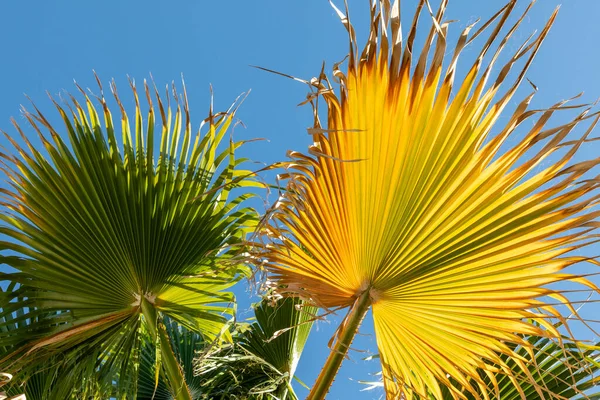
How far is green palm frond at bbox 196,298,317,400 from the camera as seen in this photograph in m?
3.14

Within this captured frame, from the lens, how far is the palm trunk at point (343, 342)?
1854 millimetres

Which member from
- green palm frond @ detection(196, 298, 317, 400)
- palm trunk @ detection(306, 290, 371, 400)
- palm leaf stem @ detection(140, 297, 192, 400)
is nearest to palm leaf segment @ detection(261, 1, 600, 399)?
palm trunk @ detection(306, 290, 371, 400)

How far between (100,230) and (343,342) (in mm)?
941

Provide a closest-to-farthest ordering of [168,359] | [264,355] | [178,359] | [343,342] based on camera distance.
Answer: [343,342]
[168,359]
[264,355]
[178,359]

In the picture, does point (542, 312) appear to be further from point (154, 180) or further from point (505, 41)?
point (154, 180)

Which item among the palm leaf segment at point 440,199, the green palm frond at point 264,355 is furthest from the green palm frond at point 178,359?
the palm leaf segment at point 440,199

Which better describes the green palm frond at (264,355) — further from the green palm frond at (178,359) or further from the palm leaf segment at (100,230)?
the palm leaf segment at (100,230)

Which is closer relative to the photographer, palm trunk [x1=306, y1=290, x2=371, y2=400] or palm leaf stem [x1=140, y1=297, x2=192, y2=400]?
palm trunk [x1=306, y1=290, x2=371, y2=400]

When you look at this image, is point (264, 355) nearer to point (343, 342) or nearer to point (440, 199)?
point (343, 342)

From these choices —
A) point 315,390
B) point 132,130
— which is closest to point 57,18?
point 132,130

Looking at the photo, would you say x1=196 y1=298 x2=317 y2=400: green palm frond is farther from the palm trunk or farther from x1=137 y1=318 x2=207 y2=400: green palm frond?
the palm trunk

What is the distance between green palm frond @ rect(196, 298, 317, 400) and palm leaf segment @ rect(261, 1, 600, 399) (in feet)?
4.10

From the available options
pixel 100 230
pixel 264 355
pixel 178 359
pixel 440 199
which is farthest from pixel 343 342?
pixel 178 359

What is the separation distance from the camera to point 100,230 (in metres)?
2.15
